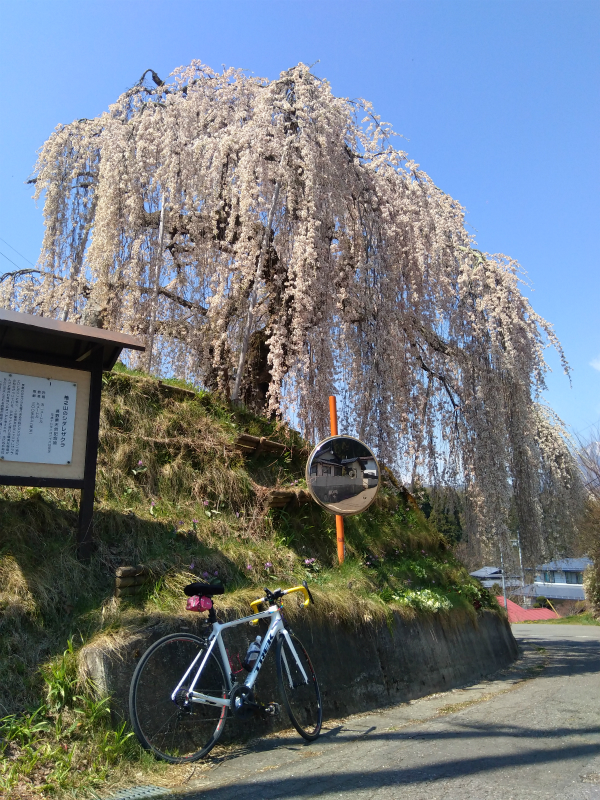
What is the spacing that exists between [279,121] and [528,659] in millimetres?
11470

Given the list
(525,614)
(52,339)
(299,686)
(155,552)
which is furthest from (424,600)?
(525,614)

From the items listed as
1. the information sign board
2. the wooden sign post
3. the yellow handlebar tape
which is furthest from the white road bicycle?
the information sign board

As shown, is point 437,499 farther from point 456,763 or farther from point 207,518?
point 456,763

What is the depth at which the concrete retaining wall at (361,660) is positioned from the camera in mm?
4207

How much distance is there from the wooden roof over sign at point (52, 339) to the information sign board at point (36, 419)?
261mm

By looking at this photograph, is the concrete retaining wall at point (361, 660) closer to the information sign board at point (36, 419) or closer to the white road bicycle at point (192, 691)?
the white road bicycle at point (192, 691)

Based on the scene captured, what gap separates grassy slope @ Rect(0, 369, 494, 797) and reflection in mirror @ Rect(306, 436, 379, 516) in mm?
793

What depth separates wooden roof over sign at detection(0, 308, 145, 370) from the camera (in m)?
4.76

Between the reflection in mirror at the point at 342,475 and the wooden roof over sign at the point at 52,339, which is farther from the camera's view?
the reflection in mirror at the point at 342,475

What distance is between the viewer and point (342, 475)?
696cm

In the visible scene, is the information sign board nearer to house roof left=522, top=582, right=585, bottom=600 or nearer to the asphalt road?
the asphalt road

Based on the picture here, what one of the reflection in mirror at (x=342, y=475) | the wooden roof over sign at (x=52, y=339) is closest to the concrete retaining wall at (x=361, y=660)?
the reflection in mirror at (x=342, y=475)

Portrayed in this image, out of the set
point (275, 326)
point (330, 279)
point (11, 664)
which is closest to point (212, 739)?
point (11, 664)

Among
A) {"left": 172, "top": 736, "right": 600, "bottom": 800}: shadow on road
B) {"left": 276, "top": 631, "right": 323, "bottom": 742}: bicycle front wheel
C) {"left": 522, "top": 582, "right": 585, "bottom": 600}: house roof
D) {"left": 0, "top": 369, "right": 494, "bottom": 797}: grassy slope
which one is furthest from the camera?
{"left": 522, "top": 582, "right": 585, "bottom": 600}: house roof
